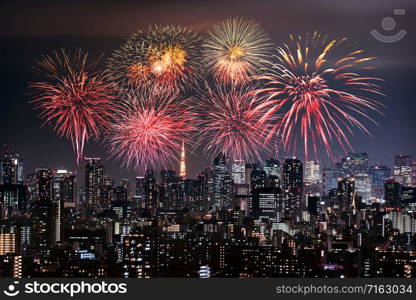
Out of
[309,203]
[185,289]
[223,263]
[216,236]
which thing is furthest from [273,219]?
[185,289]

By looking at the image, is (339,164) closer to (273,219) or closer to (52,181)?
(273,219)

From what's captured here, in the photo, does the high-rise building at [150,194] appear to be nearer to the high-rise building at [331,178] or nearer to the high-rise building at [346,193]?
the high-rise building at [331,178]

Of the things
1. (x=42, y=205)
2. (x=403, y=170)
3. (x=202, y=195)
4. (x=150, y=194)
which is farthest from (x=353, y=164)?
(x=42, y=205)

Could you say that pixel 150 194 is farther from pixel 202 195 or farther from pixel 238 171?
pixel 238 171

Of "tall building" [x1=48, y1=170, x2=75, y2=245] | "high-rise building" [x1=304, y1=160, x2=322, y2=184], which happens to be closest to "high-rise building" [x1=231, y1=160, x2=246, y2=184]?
"high-rise building" [x1=304, y1=160, x2=322, y2=184]

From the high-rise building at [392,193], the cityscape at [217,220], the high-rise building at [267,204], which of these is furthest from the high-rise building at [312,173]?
the high-rise building at [392,193]
